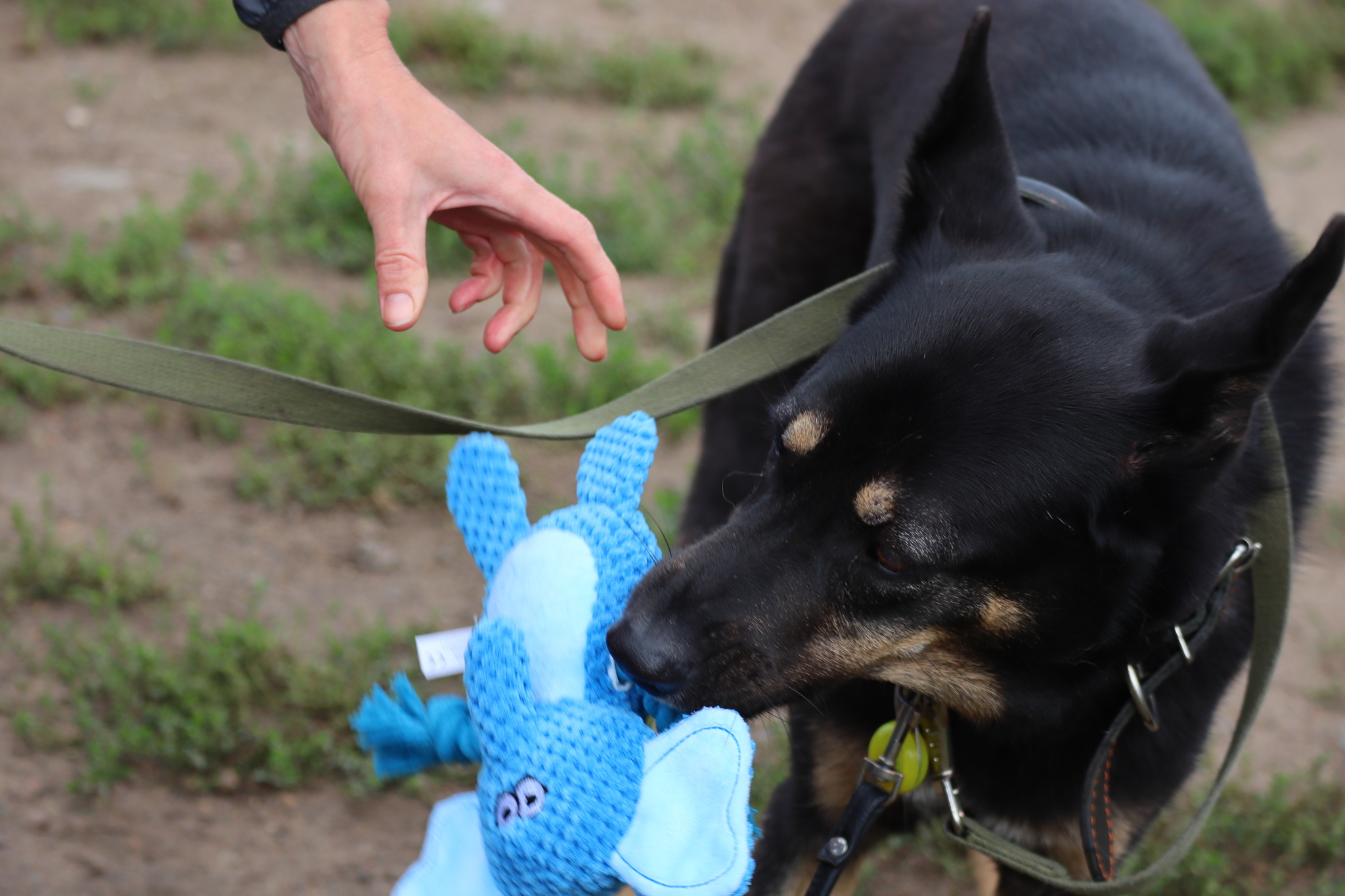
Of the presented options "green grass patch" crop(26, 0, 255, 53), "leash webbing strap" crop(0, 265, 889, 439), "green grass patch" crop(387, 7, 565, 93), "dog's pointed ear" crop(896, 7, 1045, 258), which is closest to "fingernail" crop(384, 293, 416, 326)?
"leash webbing strap" crop(0, 265, 889, 439)

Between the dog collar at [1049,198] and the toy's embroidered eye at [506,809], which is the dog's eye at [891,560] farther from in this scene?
the dog collar at [1049,198]

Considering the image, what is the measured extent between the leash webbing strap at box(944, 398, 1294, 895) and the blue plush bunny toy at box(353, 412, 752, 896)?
0.67 metres

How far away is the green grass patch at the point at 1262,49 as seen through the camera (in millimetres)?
6340

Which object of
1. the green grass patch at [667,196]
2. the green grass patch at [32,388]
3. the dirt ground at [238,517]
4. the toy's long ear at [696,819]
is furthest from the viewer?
the green grass patch at [667,196]

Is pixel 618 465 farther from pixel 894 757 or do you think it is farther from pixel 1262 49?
pixel 1262 49

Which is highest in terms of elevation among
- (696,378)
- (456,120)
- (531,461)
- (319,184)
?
(456,120)

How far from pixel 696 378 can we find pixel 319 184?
122 inches

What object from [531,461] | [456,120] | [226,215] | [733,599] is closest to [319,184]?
[226,215]

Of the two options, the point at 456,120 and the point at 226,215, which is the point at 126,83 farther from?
the point at 456,120

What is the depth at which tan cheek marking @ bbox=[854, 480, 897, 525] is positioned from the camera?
1730 mm

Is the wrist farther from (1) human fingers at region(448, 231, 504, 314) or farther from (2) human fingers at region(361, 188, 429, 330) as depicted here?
(1) human fingers at region(448, 231, 504, 314)

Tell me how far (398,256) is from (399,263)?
0.03 feet

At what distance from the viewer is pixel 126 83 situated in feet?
17.8

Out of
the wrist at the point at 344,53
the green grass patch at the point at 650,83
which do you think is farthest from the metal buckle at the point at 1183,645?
the green grass patch at the point at 650,83
